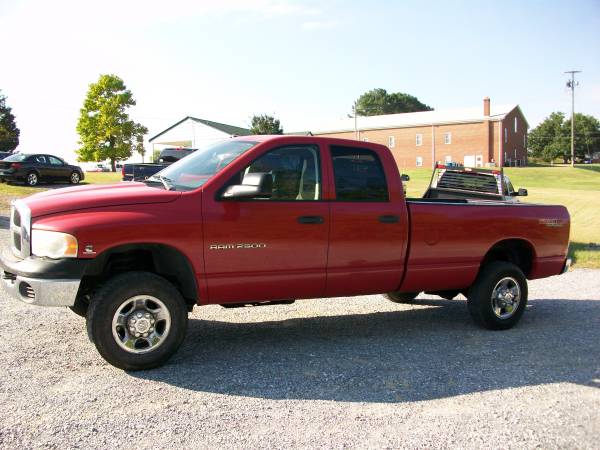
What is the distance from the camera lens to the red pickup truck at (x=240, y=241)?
4.55m

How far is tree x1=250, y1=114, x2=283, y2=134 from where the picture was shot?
42.9 m

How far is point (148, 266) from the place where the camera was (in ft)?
16.8

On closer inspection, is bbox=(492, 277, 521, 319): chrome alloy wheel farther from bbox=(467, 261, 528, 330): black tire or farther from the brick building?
the brick building

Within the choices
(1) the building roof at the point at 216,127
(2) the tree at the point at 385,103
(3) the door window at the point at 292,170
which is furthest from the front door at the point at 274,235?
(2) the tree at the point at 385,103

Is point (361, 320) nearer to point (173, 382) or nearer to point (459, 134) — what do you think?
point (173, 382)

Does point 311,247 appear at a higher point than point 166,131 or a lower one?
lower

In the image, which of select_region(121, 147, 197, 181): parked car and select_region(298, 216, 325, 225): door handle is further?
select_region(121, 147, 197, 181): parked car

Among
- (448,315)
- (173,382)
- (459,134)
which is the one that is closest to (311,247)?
(173,382)

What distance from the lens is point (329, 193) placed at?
542 cm

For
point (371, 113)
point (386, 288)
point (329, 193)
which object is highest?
point (371, 113)

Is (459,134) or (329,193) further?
(459,134)

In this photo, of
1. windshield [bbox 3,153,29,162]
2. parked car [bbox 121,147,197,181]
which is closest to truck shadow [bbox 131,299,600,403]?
parked car [bbox 121,147,197,181]

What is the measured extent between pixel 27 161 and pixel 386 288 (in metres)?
23.8

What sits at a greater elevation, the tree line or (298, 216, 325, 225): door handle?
the tree line
